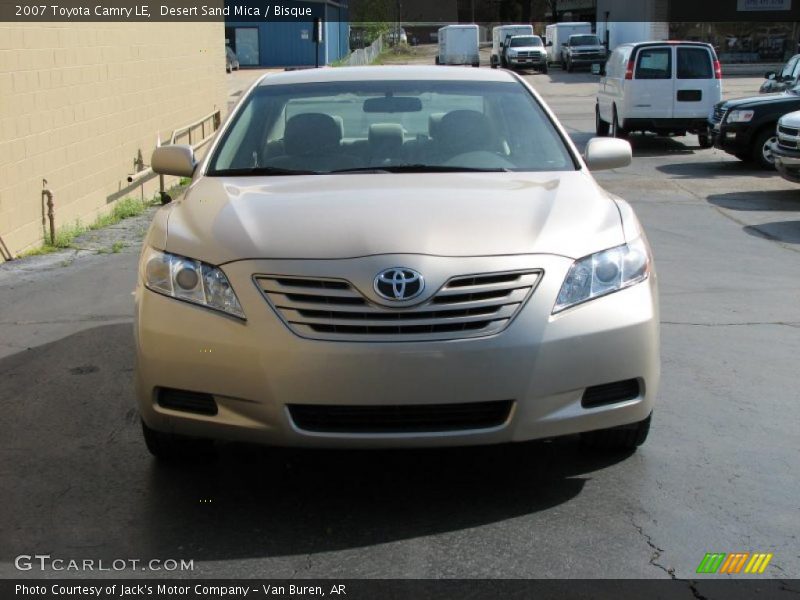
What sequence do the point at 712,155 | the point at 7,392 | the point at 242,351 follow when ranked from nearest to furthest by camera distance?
1. the point at 242,351
2. the point at 7,392
3. the point at 712,155

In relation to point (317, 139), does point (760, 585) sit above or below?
below

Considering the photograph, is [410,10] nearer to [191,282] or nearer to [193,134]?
[193,134]

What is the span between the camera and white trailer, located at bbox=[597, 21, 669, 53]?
2067 inches

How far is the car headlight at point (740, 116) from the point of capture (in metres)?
17.2

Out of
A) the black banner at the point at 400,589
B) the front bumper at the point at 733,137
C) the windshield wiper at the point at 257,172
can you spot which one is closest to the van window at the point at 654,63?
the front bumper at the point at 733,137

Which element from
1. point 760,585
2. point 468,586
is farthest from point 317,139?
point 760,585

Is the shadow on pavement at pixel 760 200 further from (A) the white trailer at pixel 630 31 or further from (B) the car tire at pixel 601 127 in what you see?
(A) the white trailer at pixel 630 31

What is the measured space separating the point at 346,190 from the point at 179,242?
0.82 m

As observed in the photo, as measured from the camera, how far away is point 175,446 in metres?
4.68

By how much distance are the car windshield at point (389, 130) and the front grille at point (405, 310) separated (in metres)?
1.40

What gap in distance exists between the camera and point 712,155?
20.3 m

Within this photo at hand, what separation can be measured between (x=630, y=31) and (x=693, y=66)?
122 ft

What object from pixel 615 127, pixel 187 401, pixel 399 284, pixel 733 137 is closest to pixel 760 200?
pixel 733 137

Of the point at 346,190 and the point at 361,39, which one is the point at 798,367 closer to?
the point at 346,190
